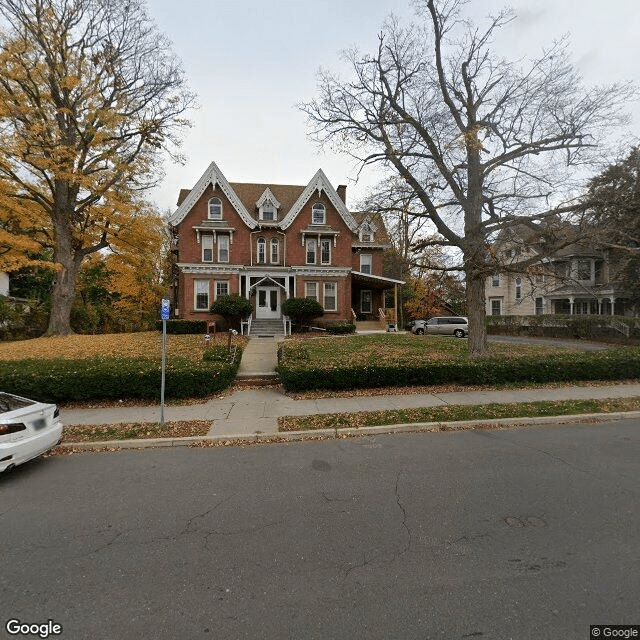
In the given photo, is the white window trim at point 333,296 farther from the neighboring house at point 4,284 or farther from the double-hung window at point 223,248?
the neighboring house at point 4,284

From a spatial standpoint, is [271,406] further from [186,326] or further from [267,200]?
[267,200]

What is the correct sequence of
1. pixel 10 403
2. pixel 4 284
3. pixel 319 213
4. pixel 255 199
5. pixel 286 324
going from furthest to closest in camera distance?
→ pixel 4 284
pixel 255 199
pixel 319 213
pixel 286 324
pixel 10 403

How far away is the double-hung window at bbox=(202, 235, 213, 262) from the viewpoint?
78.9 feet

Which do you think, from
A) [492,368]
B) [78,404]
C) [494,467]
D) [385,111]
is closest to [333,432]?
[494,467]

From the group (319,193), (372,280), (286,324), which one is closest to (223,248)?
(286,324)

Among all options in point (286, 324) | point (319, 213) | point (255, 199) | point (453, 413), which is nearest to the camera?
point (453, 413)

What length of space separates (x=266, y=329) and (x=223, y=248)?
6.74 meters

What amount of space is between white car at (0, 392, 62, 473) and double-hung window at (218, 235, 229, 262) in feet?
64.2

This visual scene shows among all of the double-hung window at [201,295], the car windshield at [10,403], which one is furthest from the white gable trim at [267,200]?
the car windshield at [10,403]

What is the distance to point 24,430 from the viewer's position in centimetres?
512

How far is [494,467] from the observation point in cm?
516

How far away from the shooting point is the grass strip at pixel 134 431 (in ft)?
21.8

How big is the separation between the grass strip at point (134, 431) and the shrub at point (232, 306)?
15.5m

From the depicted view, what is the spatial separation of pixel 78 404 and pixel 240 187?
24419 mm
